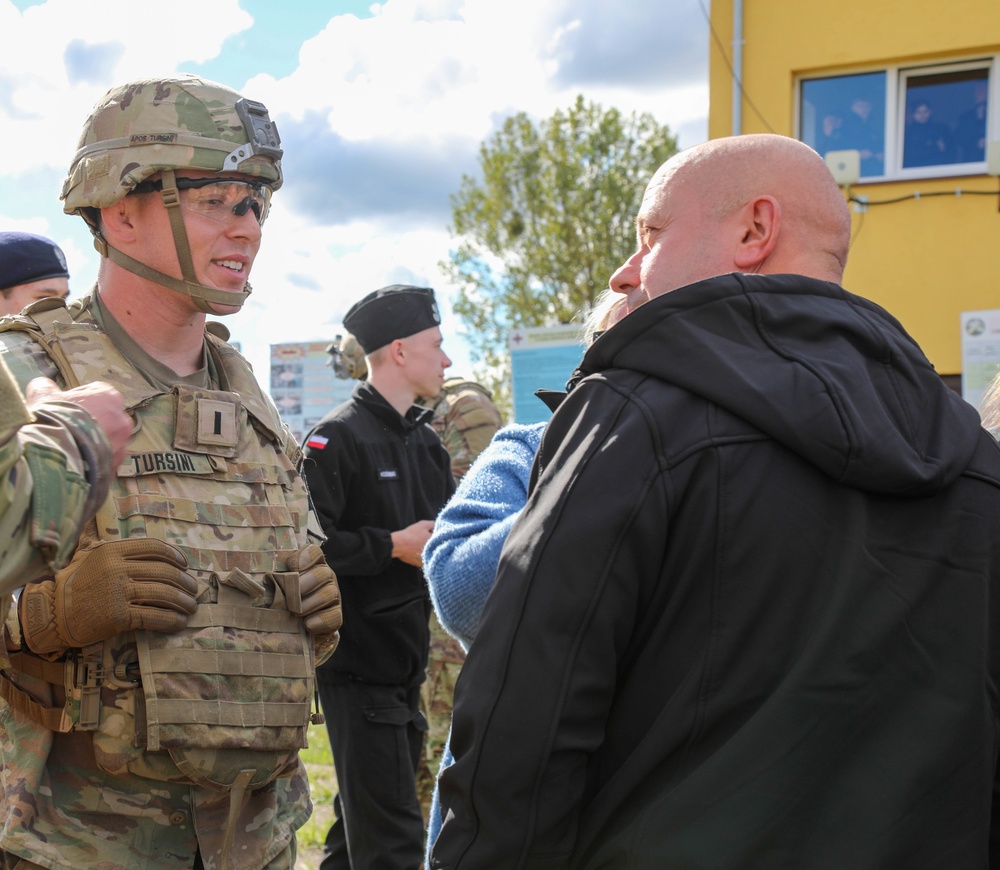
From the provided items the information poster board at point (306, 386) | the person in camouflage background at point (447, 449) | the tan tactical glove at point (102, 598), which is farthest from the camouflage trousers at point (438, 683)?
the tan tactical glove at point (102, 598)

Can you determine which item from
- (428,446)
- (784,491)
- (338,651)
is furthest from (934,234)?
(784,491)

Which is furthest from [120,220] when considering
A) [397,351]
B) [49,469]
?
[397,351]

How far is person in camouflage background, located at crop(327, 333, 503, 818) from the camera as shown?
5648 millimetres

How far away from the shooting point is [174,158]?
2398 mm

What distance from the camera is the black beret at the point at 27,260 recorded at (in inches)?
148

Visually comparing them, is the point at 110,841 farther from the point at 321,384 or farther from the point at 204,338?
the point at 321,384

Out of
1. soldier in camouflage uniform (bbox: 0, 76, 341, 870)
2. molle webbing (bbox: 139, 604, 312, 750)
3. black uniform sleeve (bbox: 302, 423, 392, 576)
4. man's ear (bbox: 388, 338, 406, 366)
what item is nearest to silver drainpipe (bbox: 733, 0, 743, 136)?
man's ear (bbox: 388, 338, 406, 366)

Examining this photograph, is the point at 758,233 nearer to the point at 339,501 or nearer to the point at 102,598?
the point at 102,598

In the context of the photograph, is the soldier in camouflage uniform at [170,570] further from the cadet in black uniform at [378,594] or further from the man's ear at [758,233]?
the cadet in black uniform at [378,594]

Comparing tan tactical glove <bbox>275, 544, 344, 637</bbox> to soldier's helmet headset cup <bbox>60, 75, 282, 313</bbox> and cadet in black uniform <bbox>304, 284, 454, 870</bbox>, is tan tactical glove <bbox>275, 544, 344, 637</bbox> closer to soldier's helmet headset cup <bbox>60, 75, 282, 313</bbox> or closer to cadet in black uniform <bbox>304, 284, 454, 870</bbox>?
soldier's helmet headset cup <bbox>60, 75, 282, 313</bbox>

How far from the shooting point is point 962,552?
1.62m

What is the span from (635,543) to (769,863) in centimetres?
47

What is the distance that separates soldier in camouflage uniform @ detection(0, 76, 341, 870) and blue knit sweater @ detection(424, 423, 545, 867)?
0.86 feet

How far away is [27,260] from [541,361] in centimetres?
344
